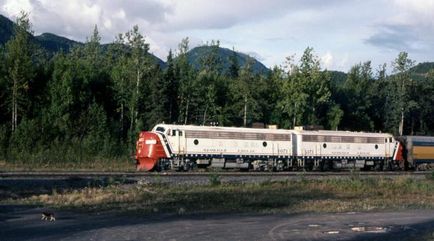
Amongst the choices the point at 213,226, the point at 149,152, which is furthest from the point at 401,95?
the point at 213,226

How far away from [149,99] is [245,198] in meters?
45.1

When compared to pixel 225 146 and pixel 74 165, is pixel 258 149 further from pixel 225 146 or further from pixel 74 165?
pixel 74 165

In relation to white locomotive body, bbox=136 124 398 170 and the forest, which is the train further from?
the forest

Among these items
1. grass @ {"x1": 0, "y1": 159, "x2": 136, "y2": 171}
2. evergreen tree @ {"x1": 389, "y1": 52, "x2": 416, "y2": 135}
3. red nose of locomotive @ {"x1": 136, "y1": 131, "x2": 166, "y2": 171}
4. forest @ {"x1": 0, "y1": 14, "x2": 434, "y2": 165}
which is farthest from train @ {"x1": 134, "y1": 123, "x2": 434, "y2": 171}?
evergreen tree @ {"x1": 389, "y1": 52, "x2": 416, "y2": 135}

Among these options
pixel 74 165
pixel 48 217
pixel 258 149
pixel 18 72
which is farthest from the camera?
pixel 18 72

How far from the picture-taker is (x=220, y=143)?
41844 millimetres

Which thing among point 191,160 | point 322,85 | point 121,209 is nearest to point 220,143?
point 191,160

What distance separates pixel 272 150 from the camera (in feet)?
146

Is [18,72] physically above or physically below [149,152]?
above

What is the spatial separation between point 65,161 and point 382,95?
6236cm

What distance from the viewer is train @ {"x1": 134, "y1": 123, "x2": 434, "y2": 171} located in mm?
40469

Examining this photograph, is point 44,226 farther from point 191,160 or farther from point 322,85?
point 322,85

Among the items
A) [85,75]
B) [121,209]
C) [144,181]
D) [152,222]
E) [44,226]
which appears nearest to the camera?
[44,226]

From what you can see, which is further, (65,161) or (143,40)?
(143,40)
